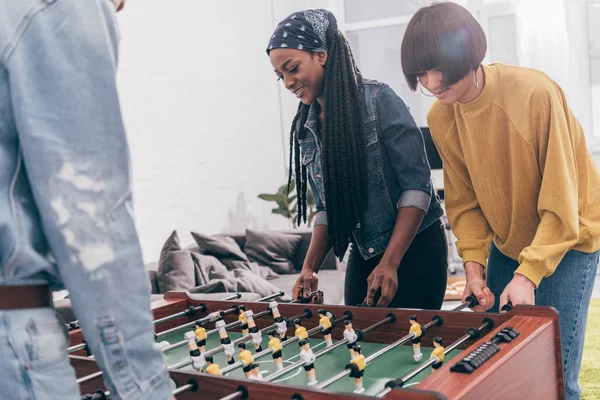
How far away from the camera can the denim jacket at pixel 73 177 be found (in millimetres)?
705

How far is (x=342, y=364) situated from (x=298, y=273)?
334cm

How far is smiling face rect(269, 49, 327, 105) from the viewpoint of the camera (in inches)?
70.3

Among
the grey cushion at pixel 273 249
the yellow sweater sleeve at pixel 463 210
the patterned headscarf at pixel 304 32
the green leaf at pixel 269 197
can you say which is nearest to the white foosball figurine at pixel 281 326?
the yellow sweater sleeve at pixel 463 210

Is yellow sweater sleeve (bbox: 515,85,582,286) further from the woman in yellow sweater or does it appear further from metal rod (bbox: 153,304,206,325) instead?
metal rod (bbox: 153,304,206,325)

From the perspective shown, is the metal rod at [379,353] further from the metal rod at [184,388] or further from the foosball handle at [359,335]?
the metal rod at [184,388]

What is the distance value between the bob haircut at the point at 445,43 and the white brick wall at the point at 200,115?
9.92ft

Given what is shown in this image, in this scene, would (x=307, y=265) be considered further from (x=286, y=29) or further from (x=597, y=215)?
(x=597, y=215)

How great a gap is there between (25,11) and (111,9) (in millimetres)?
98

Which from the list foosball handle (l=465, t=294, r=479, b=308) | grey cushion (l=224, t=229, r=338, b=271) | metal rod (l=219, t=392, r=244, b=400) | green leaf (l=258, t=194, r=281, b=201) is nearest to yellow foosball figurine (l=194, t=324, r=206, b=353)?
metal rod (l=219, t=392, r=244, b=400)

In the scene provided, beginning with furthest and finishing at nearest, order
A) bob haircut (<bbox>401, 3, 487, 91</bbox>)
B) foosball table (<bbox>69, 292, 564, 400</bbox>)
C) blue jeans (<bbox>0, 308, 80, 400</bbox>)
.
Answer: bob haircut (<bbox>401, 3, 487, 91</bbox>), foosball table (<bbox>69, 292, 564, 400</bbox>), blue jeans (<bbox>0, 308, 80, 400</bbox>)

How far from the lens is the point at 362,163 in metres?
1.82

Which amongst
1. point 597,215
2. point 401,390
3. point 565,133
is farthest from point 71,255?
point 597,215

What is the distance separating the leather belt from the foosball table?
1.34 ft

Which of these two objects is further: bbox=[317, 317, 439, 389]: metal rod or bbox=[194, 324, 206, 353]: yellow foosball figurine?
bbox=[194, 324, 206, 353]: yellow foosball figurine
